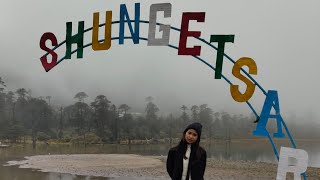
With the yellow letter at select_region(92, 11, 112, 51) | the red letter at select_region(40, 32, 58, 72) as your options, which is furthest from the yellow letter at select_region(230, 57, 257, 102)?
the red letter at select_region(40, 32, 58, 72)

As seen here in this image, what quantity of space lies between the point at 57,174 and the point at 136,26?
Answer: 18.9 m

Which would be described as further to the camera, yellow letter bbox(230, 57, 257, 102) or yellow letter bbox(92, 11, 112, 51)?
yellow letter bbox(92, 11, 112, 51)

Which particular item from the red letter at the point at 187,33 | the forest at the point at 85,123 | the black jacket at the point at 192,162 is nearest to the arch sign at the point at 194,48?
the red letter at the point at 187,33

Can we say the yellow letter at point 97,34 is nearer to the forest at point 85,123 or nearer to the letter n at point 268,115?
the letter n at point 268,115

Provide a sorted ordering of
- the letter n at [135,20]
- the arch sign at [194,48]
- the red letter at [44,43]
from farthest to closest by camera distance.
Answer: the red letter at [44,43]
the letter n at [135,20]
the arch sign at [194,48]

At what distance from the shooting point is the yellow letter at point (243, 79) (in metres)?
6.76

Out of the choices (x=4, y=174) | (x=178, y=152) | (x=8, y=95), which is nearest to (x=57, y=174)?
(x=4, y=174)

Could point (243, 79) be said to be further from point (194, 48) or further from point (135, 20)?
point (135, 20)

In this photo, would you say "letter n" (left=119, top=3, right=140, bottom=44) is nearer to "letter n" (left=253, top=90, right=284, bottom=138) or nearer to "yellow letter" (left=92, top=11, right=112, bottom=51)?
"yellow letter" (left=92, top=11, right=112, bottom=51)

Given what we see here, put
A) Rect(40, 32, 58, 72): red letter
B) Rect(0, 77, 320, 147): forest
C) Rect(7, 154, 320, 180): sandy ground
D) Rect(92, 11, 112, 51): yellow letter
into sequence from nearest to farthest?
Rect(92, 11, 112, 51): yellow letter → Rect(40, 32, 58, 72): red letter → Rect(7, 154, 320, 180): sandy ground → Rect(0, 77, 320, 147): forest

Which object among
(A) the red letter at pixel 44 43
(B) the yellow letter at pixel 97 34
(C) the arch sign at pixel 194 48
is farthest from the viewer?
(A) the red letter at pixel 44 43

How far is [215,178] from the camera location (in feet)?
77.6

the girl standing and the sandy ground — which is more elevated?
the girl standing

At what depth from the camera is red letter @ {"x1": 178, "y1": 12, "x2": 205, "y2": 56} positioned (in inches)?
276
